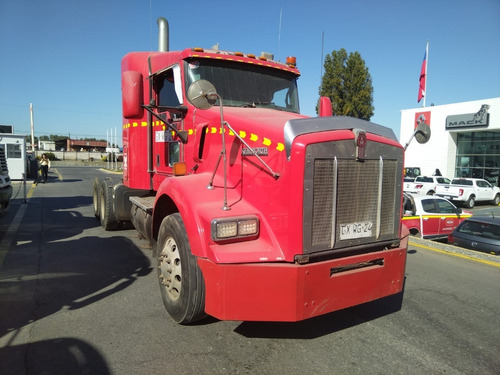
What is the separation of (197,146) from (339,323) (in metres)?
2.40

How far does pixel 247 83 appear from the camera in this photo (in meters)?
4.61

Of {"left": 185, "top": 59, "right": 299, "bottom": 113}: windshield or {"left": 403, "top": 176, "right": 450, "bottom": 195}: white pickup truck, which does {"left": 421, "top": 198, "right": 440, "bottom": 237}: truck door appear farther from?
{"left": 403, "top": 176, "right": 450, "bottom": 195}: white pickup truck

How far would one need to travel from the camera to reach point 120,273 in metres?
5.04

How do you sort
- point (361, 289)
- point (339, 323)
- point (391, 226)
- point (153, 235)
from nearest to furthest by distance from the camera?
point (361, 289)
point (391, 226)
point (339, 323)
point (153, 235)

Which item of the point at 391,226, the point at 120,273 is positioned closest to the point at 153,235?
the point at 120,273

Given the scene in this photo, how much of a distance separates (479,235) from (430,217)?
1.77 metres

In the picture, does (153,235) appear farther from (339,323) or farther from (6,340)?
(339,323)

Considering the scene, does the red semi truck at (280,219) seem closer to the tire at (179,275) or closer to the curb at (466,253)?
the tire at (179,275)

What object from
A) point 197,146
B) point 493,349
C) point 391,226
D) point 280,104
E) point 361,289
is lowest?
point 493,349

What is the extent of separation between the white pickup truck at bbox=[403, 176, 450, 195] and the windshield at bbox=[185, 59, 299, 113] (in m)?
16.4

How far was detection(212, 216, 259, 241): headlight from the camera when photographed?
288 cm

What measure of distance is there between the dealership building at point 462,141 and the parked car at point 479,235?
2090cm

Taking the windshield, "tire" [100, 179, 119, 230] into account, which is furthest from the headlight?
"tire" [100, 179, 119, 230]

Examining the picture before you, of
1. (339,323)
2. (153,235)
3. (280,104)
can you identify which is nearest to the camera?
(339,323)
